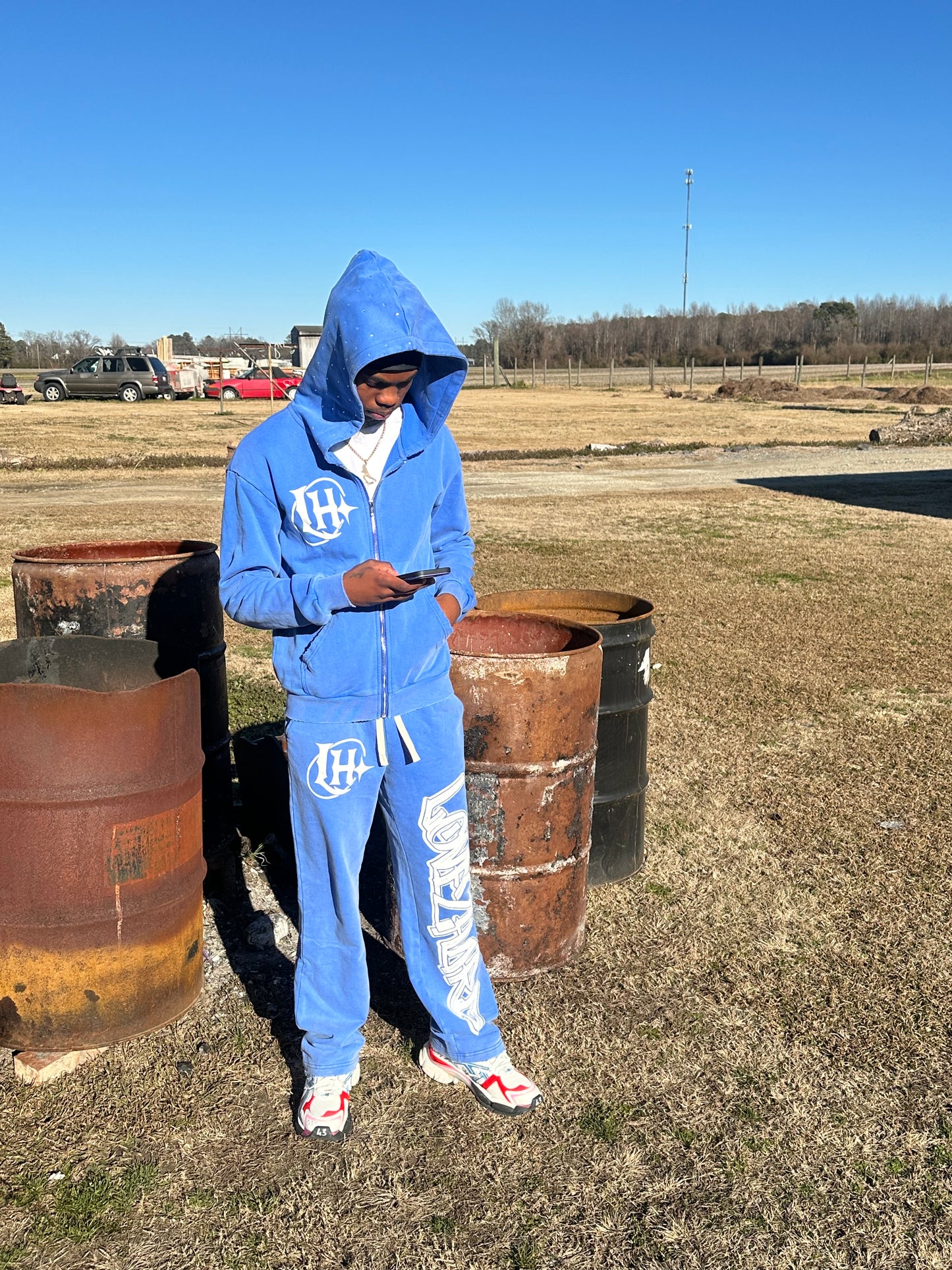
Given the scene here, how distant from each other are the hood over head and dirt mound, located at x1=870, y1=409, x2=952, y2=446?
26.1 m

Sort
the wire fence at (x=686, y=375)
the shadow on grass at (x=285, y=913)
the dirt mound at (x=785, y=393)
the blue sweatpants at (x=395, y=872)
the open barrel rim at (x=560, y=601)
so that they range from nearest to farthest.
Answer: the blue sweatpants at (x=395, y=872), the shadow on grass at (x=285, y=913), the open barrel rim at (x=560, y=601), the dirt mound at (x=785, y=393), the wire fence at (x=686, y=375)

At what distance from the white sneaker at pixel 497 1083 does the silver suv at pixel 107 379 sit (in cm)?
3870

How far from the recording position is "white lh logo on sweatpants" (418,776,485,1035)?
2777 millimetres

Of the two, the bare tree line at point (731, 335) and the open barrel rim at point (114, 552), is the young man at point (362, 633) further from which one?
the bare tree line at point (731, 335)

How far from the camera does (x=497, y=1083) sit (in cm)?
294

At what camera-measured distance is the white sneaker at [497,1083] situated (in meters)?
2.91

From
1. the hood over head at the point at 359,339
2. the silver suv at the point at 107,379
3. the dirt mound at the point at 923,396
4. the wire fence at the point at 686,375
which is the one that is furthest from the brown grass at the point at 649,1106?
the wire fence at the point at 686,375

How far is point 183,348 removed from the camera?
89.9m

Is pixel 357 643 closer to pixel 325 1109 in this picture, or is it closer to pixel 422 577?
pixel 422 577

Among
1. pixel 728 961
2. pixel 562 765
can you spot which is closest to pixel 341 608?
pixel 562 765

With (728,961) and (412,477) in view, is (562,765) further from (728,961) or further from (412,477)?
(412,477)

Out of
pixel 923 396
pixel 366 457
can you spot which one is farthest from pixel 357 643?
pixel 923 396

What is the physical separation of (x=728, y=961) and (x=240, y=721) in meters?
3.25

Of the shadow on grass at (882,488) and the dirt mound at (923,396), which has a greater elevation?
the dirt mound at (923,396)
